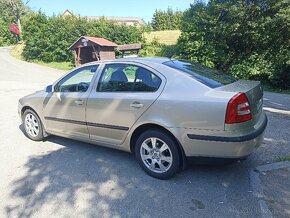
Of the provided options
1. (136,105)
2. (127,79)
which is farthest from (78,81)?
(136,105)

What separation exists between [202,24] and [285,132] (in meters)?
11.7

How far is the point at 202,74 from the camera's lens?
149 inches

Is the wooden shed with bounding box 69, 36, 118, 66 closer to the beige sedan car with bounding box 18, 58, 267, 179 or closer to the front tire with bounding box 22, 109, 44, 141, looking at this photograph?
the front tire with bounding box 22, 109, 44, 141

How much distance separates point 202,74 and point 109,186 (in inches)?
77.6

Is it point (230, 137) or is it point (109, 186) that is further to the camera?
point (109, 186)

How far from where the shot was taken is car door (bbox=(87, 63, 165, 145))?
3.68 metres

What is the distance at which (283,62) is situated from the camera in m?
12.2

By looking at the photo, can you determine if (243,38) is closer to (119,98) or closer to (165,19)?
(119,98)

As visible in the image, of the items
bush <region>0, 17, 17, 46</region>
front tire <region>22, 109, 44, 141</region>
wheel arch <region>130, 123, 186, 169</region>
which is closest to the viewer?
wheel arch <region>130, 123, 186, 169</region>

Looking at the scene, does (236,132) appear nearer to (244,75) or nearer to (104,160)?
(104,160)

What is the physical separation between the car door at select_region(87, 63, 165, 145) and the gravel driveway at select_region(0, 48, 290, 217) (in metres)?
0.54

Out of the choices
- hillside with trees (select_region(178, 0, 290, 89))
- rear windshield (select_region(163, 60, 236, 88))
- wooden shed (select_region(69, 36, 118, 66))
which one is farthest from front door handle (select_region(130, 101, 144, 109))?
wooden shed (select_region(69, 36, 118, 66))

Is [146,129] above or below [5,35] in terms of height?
below

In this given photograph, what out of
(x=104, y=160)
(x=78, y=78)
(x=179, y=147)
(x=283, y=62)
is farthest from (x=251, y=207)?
(x=283, y=62)
